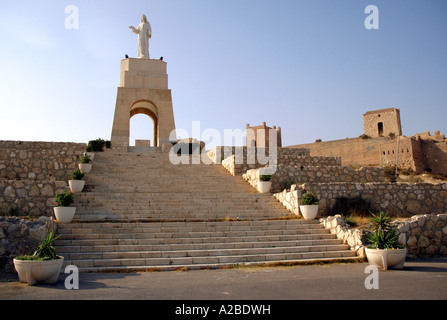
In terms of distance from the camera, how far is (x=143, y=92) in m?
24.6

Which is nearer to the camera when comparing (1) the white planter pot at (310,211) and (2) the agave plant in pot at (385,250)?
(2) the agave plant in pot at (385,250)

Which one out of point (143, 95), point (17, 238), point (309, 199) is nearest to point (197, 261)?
point (17, 238)

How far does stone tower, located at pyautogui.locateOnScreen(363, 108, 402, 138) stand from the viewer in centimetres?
4454

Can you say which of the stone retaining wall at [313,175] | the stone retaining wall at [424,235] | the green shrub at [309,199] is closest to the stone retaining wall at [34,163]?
the stone retaining wall at [313,175]

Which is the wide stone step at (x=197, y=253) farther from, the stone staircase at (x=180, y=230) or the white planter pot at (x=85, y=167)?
the white planter pot at (x=85, y=167)

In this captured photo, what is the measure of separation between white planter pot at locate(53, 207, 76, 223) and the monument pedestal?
13.6 meters

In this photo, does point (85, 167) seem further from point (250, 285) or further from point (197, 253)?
point (250, 285)

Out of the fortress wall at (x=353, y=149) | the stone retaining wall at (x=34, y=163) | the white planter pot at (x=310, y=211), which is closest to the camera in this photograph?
the white planter pot at (x=310, y=211)

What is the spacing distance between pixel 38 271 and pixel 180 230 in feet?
12.7

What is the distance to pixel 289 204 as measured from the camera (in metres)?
11.8

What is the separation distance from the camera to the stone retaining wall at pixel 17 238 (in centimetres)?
731

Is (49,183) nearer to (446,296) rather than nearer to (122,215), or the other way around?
(122,215)

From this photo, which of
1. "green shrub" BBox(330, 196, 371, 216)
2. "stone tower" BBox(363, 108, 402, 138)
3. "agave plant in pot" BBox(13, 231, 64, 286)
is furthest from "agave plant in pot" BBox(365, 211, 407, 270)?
"stone tower" BBox(363, 108, 402, 138)

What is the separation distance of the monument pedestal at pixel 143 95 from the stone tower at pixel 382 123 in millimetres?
29053
